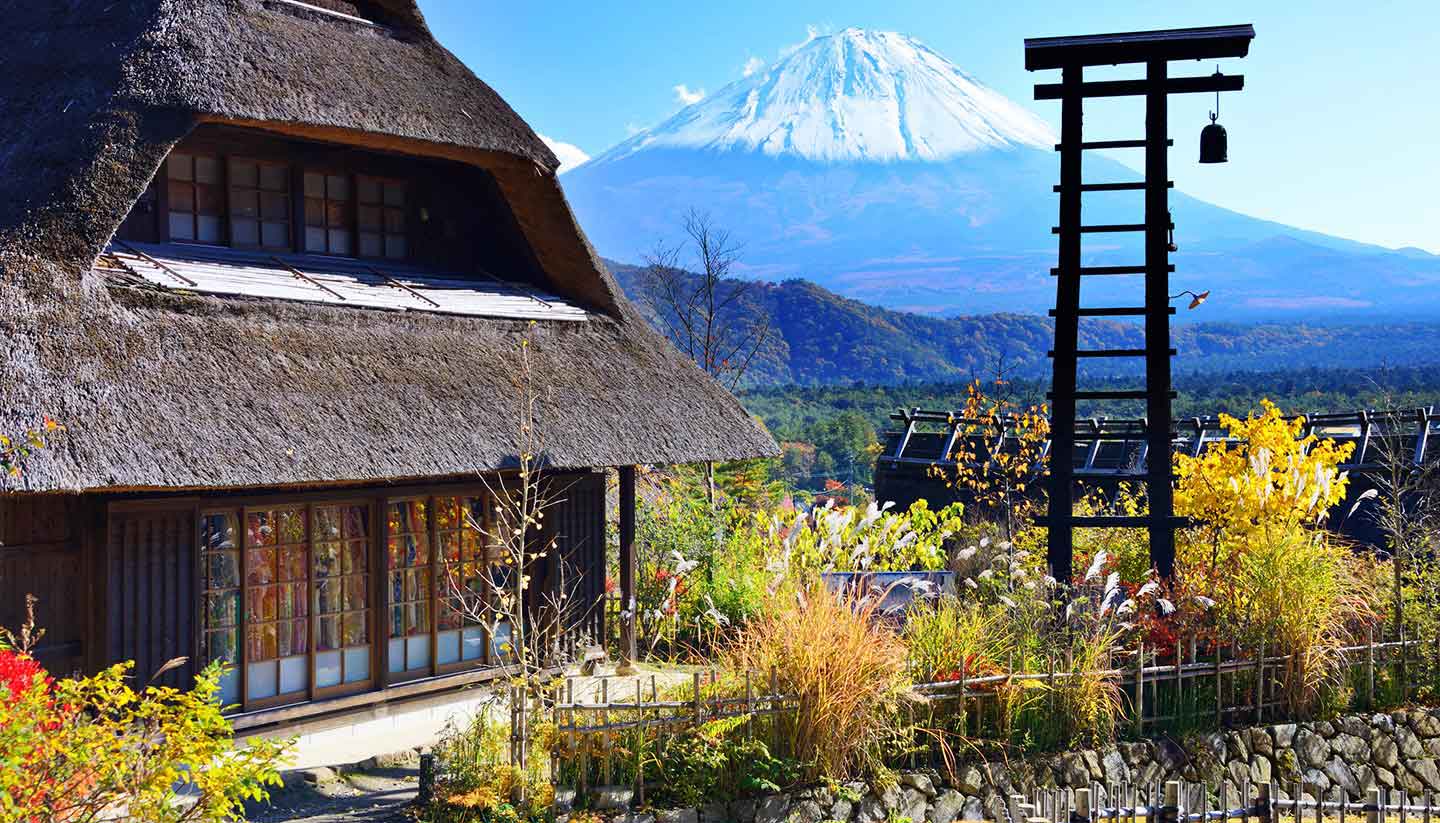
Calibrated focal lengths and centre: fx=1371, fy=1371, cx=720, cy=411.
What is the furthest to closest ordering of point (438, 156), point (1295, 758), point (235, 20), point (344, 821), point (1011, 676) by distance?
1. point (438, 156)
2. point (235, 20)
3. point (1295, 758)
4. point (1011, 676)
5. point (344, 821)

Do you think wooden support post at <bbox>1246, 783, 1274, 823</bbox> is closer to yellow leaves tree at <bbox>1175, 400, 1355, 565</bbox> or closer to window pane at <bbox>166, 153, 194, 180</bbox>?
yellow leaves tree at <bbox>1175, 400, 1355, 565</bbox>

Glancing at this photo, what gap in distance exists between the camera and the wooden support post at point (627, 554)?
12250 millimetres

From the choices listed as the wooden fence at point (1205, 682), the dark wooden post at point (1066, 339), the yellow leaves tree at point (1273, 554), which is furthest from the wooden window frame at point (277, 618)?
the yellow leaves tree at point (1273, 554)

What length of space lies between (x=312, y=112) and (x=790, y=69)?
7500 inches

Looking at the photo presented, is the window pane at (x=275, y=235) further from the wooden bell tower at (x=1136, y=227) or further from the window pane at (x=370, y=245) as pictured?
the wooden bell tower at (x=1136, y=227)

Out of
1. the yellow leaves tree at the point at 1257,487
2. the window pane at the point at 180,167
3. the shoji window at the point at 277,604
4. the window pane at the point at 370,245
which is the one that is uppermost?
the window pane at the point at 180,167

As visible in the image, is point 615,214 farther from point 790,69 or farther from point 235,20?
point 235,20

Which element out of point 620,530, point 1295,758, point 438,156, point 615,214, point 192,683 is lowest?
point 1295,758

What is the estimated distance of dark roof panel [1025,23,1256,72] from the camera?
36.7 ft

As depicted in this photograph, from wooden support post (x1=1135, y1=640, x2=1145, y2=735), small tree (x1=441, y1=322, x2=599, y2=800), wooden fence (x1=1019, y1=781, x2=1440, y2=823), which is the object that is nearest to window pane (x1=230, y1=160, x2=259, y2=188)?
small tree (x1=441, y1=322, x2=599, y2=800)

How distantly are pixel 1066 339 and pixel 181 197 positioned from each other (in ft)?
23.9

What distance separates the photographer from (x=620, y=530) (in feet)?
40.7

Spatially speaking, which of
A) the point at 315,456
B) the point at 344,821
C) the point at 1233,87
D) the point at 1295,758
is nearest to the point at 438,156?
the point at 315,456

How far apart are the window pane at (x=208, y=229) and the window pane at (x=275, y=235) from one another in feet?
1.36
